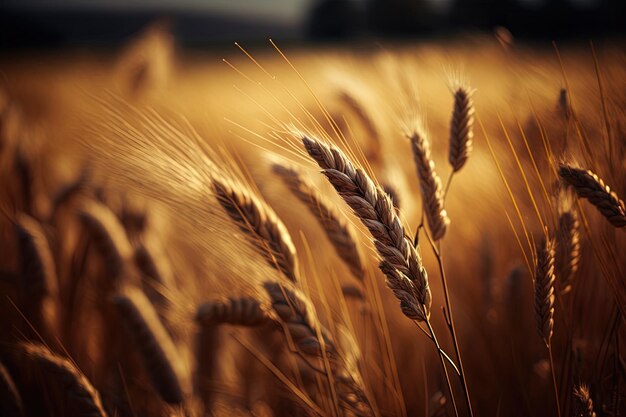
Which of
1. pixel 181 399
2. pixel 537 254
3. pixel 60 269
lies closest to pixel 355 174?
pixel 537 254

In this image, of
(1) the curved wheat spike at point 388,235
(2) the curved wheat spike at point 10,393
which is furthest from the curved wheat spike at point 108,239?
(1) the curved wheat spike at point 388,235

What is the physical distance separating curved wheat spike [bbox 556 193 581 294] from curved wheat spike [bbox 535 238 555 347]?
0.10m

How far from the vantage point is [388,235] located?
623 millimetres

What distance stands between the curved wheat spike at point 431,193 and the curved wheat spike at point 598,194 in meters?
0.21

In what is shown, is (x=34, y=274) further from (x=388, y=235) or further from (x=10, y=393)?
(x=388, y=235)

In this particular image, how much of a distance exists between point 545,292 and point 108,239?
117 centimetres

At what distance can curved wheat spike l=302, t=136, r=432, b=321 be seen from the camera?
0.62 metres

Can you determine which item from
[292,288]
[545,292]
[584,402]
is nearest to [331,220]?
[292,288]

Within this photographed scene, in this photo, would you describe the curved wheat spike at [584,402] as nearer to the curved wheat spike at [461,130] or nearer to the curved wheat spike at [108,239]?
the curved wheat spike at [461,130]

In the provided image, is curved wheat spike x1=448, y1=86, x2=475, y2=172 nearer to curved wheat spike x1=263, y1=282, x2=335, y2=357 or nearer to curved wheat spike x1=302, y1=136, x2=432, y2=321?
curved wheat spike x1=302, y1=136, x2=432, y2=321

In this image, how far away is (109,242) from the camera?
4.37 feet

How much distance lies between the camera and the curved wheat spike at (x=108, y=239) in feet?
4.28

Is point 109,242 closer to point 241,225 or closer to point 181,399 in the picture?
point 181,399

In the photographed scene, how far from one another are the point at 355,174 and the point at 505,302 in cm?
72
